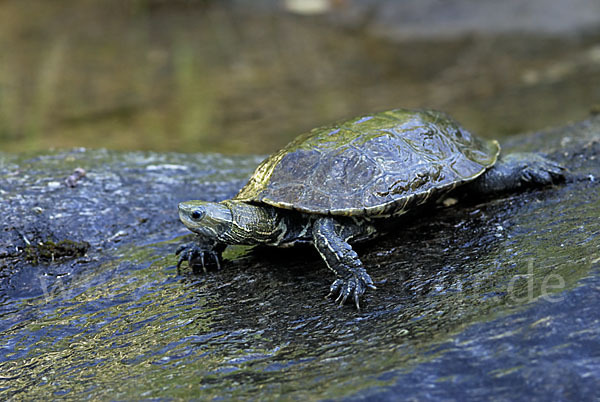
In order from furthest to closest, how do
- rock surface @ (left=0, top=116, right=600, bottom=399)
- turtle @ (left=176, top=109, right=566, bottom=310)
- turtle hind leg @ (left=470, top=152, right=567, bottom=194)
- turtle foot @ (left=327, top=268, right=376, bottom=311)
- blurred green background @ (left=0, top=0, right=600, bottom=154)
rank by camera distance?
blurred green background @ (left=0, top=0, right=600, bottom=154), turtle hind leg @ (left=470, top=152, right=567, bottom=194), turtle @ (left=176, top=109, right=566, bottom=310), turtle foot @ (left=327, top=268, right=376, bottom=311), rock surface @ (left=0, top=116, right=600, bottom=399)

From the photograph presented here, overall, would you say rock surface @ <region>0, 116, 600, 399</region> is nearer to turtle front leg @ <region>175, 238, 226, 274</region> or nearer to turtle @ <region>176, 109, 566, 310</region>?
turtle front leg @ <region>175, 238, 226, 274</region>

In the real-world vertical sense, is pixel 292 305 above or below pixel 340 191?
below

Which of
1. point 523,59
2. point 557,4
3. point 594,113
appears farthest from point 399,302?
point 557,4

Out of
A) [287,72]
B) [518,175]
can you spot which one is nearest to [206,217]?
[518,175]

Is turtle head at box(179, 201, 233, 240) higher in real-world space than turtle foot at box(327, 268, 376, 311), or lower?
higher

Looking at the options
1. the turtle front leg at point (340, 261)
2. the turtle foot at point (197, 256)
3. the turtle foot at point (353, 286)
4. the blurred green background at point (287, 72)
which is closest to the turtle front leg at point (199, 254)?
the turtle foot at point (197, 256)

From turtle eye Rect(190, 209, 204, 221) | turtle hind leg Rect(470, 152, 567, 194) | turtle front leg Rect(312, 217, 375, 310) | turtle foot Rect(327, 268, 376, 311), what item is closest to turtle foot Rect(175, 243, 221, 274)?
turtle eye Rect(190, 209, 204, 221)

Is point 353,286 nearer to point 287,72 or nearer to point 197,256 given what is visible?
point 197,256

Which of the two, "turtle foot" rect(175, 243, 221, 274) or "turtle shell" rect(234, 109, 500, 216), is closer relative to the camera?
"turtle shell" rect(234, 109, 500, 216)
